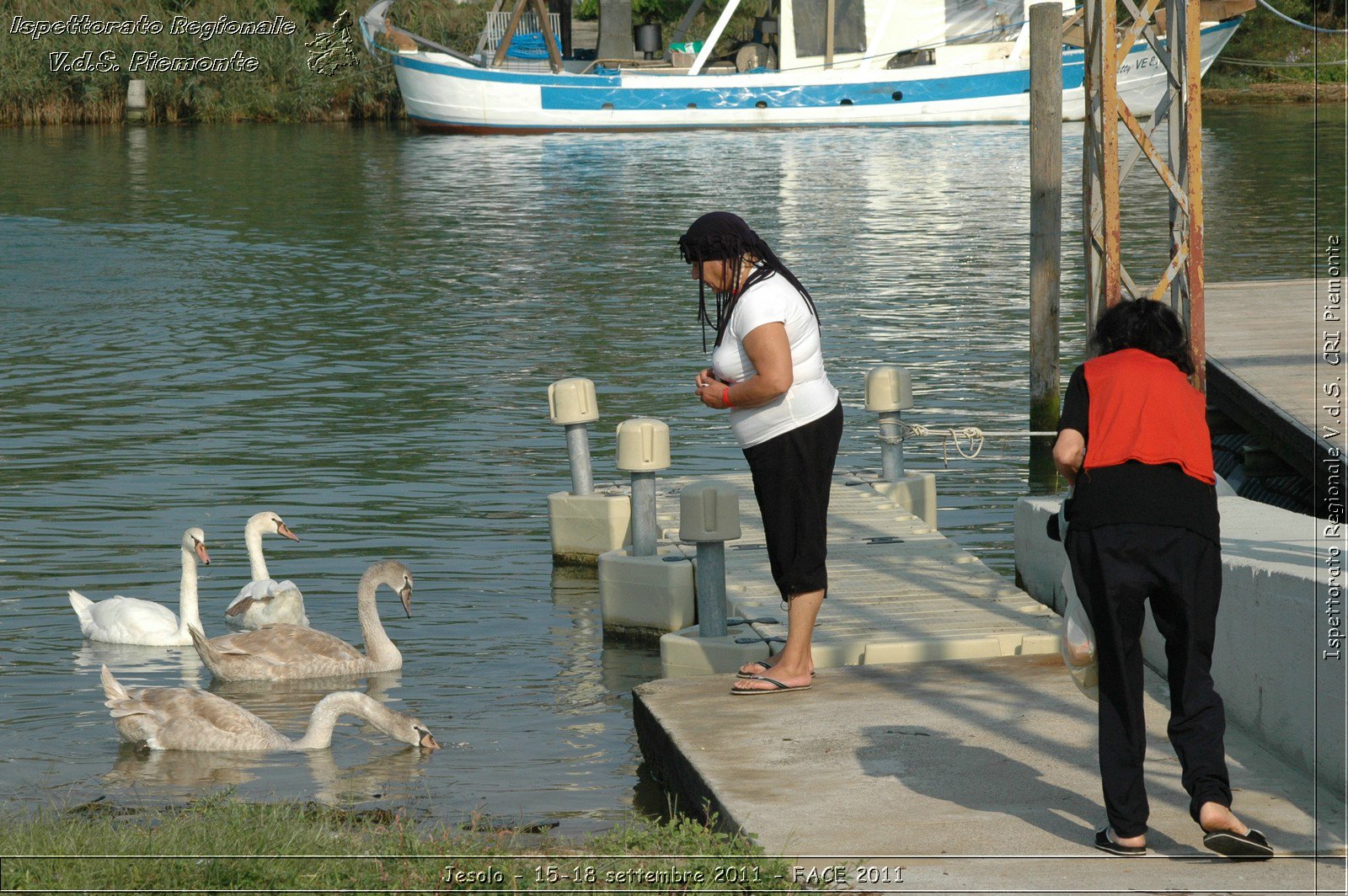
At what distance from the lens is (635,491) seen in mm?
9148

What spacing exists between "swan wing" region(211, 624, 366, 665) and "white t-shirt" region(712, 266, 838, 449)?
340 cm

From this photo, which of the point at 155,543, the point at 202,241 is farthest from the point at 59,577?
the point at 202,241

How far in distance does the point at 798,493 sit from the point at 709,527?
3.78 ft

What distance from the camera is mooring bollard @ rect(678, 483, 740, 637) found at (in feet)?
24.8

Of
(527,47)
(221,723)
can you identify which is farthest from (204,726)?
(527,47)

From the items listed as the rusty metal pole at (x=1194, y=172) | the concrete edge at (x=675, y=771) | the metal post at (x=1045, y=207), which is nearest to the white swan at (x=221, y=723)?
the concrete edge at (x=675, y=771)

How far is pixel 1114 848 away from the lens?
5047mm

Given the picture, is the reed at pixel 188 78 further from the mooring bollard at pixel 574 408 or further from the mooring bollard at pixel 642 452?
the mooring bollard at pixel 642 452

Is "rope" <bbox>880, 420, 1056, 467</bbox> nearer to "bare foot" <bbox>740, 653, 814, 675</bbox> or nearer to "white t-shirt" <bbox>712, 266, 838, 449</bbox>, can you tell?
"bare foot" <bbox>740, 653, 814, 675</bbox>

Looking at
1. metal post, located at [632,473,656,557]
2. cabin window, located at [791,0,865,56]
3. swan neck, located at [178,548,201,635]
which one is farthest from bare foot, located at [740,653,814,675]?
cabin window, located at [791,0,865,56]

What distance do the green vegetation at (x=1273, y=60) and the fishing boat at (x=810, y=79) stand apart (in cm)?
889

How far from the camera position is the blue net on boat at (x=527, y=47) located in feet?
176

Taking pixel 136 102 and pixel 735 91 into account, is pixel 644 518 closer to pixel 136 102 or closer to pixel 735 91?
pixel 735 91

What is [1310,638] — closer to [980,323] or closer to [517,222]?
[980,323]
